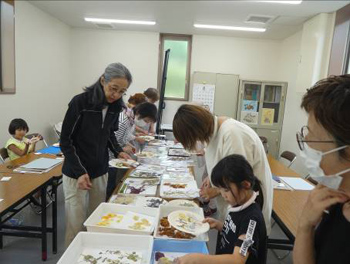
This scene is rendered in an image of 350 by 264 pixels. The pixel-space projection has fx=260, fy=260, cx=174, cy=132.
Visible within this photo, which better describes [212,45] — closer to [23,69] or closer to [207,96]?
[207,96]

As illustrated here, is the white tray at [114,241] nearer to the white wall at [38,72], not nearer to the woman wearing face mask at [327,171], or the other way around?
the woman wearing face mask at [327,171]

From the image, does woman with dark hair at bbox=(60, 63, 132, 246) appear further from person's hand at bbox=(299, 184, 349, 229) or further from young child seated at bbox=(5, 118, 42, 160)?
young child seated at bbox=(5, 118, 42, 160)

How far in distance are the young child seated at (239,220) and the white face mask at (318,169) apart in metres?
0.38

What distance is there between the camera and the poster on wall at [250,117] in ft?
17.4

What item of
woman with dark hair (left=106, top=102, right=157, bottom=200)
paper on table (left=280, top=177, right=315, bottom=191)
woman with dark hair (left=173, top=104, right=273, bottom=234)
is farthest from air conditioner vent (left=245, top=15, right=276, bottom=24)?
woman with dark hair (left=173, top=104, right=273, bottom=234)

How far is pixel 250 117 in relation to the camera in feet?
17.4

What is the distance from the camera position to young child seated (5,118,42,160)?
2.86 m

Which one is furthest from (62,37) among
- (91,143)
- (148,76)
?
(91,143)

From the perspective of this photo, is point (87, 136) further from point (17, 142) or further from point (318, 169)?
point (17, 142)

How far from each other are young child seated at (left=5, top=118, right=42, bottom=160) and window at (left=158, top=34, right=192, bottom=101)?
3304 mm

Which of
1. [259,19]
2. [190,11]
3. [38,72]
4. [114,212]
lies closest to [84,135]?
[114,212]

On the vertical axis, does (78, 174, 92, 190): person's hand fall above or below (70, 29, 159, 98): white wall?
below

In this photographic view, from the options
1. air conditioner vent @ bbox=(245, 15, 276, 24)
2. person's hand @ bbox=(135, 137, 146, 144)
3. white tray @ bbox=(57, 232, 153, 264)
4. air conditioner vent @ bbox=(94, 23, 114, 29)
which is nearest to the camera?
white tray @ bbox=(57, 232, 153, 264)

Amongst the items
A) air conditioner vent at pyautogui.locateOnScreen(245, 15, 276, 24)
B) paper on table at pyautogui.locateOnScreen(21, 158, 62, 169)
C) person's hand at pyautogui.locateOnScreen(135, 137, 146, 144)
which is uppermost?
air conditioner vent at pyautogui.locateOnScreen(245, 15, 276, 24)
